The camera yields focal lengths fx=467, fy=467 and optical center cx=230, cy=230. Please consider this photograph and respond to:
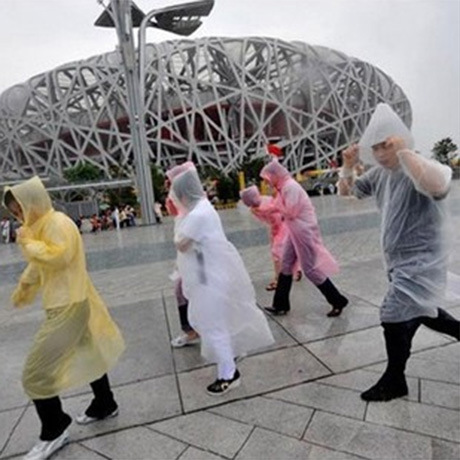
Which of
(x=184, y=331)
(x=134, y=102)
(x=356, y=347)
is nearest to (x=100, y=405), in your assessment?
(x=184, y=331)

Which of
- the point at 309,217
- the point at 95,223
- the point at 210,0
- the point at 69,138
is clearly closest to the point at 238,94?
the point at 69,138

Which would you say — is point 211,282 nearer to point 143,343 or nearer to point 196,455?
point 196,455

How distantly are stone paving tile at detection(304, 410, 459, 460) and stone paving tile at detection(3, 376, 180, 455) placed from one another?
0.89m

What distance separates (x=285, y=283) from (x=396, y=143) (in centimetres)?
236

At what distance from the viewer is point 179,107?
2194 inches

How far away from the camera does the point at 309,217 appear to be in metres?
4.58

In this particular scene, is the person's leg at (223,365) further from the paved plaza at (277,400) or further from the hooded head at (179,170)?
the hooded head at (179,170)

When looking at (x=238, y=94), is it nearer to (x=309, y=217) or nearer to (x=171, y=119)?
(x=171, y=119)

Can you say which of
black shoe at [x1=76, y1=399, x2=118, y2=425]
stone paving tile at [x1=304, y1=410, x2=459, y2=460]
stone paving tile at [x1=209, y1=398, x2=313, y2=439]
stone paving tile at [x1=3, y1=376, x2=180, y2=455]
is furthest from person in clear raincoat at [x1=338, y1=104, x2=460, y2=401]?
black shoe at [x1=76, y1=399, x2=118, y2=425]

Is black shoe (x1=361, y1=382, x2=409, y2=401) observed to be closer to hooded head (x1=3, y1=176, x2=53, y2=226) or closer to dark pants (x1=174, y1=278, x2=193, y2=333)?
dark pants (x1=174, y1=278, x2=193, y2=333)

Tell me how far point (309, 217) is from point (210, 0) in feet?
82.7

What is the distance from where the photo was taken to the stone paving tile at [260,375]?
298cm

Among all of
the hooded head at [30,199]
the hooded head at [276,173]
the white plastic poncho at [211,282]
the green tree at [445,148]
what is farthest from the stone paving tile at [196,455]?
the green tree at [445,148]

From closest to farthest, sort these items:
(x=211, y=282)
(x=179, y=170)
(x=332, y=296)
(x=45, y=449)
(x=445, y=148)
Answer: (x=45, y=449)
(x=211, y=282)
(x=179, y=170)
(x=332, y=296)
(x=445, y=148)
